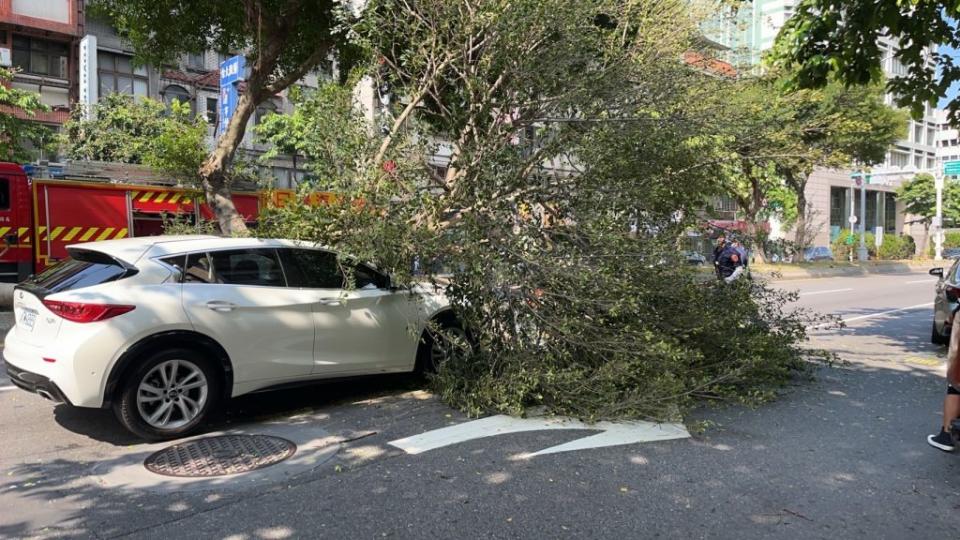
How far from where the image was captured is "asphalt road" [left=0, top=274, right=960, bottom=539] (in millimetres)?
3682

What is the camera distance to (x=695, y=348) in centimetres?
647

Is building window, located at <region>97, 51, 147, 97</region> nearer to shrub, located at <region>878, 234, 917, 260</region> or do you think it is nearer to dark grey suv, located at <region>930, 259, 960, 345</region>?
dark grey suv, located at <region>930, 259, 960, 345</region>

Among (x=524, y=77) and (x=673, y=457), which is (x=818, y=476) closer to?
(x=673, y=457)

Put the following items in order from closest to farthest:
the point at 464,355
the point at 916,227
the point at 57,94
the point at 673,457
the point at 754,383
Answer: the point at 673,457
the point at 464,355
the point at 754,383
the point at 57,94
the point at 916,227

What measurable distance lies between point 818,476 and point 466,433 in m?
2.43

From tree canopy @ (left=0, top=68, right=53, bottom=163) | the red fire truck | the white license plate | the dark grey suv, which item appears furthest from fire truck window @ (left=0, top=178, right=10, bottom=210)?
the dark grey suv

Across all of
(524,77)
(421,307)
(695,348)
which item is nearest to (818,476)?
(695,348)

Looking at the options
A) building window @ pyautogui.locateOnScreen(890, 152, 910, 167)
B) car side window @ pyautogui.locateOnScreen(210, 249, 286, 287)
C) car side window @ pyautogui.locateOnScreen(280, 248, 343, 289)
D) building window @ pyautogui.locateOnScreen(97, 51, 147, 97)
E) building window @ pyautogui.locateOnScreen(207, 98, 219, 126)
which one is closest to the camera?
car side window @ pyautogui.locateOnScreen(210, 249, 286, 287)

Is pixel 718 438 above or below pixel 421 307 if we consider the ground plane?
below

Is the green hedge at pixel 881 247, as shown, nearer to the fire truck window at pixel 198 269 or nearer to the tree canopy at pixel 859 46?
the tree canopy at pixel 859 46

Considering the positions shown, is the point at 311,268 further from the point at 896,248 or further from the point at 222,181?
the point at 896,248

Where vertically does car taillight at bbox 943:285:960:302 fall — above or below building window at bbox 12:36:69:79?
below

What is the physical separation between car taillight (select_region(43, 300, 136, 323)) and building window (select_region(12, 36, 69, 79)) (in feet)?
88.5

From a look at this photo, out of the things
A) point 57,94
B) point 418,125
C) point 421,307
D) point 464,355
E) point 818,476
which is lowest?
point 818,476
